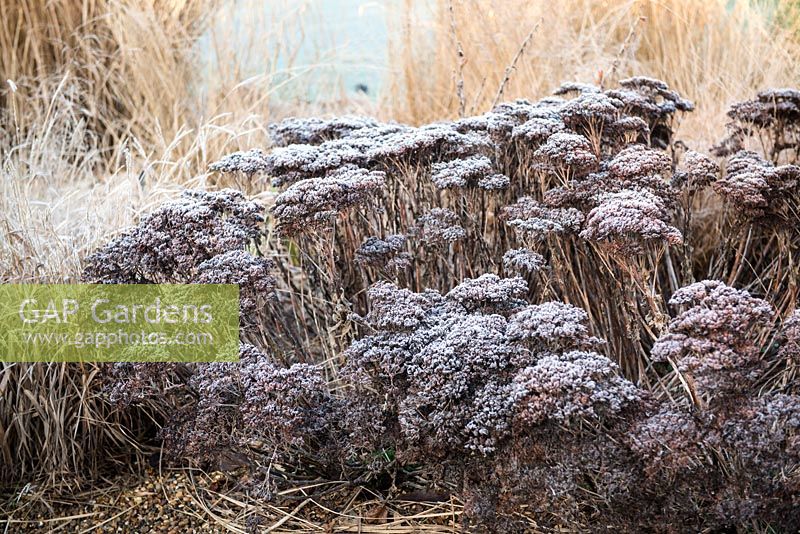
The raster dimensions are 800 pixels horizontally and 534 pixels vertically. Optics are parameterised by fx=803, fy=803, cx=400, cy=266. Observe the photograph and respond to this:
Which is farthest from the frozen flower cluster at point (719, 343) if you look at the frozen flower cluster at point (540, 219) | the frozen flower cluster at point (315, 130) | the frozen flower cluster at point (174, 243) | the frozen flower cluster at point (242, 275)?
the frozen flower cluster at point (315, 130)

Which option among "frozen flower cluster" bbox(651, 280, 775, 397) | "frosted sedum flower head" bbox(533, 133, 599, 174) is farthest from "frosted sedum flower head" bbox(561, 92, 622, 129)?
"frozen flower cluster" bbox(651, 280, 775, 397)

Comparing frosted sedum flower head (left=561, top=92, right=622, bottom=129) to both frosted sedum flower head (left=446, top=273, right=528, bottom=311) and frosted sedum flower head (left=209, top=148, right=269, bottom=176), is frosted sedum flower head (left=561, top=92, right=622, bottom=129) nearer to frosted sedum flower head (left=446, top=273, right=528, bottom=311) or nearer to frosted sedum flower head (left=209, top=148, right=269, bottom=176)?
frosted sedum flower head (left=446, top=273, right=528, bottom=311)

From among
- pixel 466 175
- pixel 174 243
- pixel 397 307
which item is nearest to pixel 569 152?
pixel 466 175

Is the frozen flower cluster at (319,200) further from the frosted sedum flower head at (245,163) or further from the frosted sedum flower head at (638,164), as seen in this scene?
the frosted sedum flower head at (638,164)

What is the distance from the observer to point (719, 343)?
1.71 meters

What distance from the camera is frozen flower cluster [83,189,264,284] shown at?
2336mm

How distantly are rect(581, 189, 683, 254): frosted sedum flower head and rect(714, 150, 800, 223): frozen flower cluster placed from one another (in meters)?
0.35

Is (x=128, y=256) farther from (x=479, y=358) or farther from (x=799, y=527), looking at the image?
(x=799, y=527)

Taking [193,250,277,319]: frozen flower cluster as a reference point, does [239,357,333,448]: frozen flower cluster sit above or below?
below

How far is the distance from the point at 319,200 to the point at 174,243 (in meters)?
0.45

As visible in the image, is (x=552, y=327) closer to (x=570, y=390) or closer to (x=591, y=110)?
(x=570, y=390)

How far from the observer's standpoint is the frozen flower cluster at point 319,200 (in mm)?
2270

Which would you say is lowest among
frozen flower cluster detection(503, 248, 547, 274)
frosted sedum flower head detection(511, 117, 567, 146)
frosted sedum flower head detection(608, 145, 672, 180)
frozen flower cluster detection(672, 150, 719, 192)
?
frozen flower cluster detection(503, 248, 547, 274)

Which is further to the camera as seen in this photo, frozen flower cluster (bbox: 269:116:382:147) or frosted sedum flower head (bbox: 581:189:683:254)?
frozen flower cluster (bbox: 269:116:382:147)
